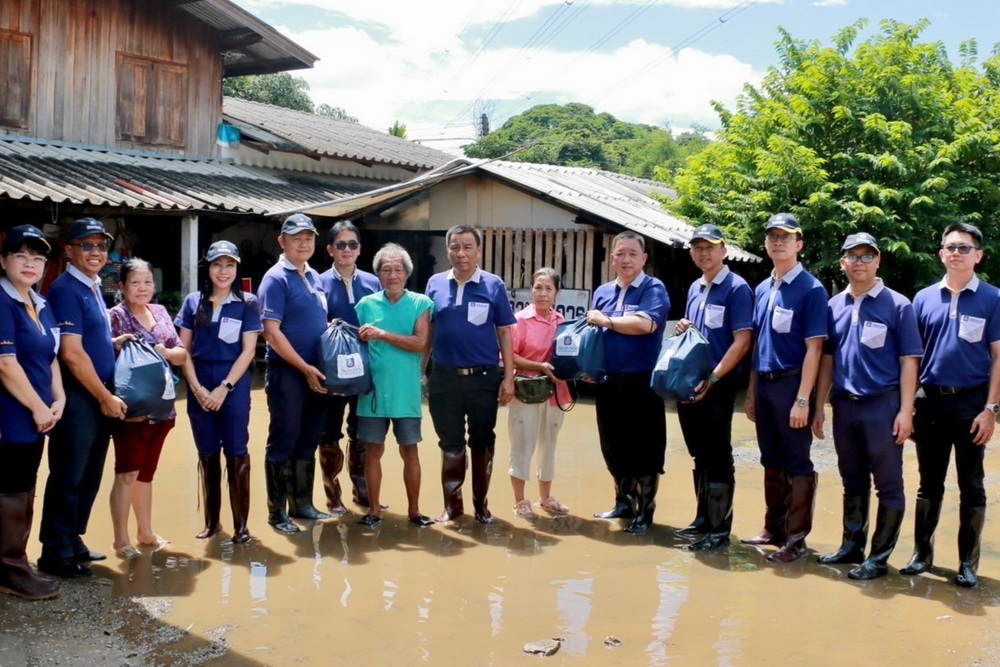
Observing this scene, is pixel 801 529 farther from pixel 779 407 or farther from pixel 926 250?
pixel 926 250

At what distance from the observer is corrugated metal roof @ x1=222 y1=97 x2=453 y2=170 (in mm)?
17484

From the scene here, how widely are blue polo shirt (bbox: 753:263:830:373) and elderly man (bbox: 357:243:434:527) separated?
209 centimetres

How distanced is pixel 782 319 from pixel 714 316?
47 cm

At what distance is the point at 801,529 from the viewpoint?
5703 millimetres

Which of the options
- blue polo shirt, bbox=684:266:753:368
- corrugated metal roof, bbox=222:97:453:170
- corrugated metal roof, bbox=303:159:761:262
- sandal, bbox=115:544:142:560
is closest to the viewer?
sandal, bbox=115:544:142:560

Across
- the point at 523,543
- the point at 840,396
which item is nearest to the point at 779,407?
the point at 840,396

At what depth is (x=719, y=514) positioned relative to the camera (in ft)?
19.6

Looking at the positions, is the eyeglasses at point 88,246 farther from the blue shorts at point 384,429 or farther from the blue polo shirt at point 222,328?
the blue shorts at point 384,429

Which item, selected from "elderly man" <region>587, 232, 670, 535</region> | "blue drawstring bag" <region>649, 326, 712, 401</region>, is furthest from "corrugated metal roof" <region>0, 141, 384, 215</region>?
"blue drawstring bag" <region>649, 326, 712, 401</region>

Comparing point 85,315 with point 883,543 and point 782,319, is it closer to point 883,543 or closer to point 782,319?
point 782,319

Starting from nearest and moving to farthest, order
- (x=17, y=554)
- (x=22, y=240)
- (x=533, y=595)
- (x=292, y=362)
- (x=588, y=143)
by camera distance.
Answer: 1. (x=22, y=240)
2. (x=17, y=554)
3. (x=533, y=595)
4. (x=292, y=362)
5. (x=588, y=143)

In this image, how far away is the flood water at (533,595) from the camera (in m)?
4.36

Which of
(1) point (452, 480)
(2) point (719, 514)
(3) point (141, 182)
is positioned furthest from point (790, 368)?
(3) point (141, 182)

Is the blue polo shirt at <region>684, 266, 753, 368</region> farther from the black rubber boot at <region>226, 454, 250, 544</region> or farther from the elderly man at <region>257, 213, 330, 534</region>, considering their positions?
the black rubber boot at <region>226, 454, 250, 544</region>
